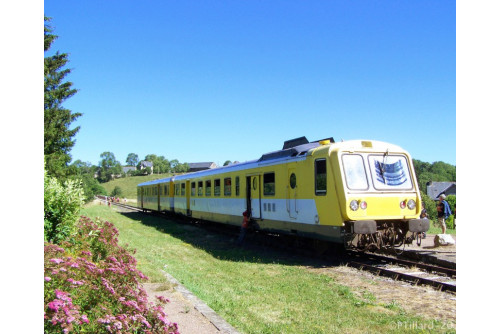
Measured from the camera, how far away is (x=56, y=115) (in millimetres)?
25547

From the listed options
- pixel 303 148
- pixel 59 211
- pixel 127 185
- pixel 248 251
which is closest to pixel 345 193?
pixel 303 148

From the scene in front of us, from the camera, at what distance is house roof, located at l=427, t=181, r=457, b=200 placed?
256ft

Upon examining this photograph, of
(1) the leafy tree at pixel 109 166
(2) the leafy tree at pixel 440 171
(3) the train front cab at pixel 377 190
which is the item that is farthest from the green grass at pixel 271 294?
(1) the leafy tree at pixel 109 166

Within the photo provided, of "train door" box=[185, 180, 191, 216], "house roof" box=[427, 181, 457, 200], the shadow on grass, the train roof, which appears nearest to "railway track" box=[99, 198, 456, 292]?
the shadow on grass

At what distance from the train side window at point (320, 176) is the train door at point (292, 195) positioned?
3.42 ft

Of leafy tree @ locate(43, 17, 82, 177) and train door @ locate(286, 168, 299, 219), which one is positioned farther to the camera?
leafy tree @ locate(43, 17, 82, 177)

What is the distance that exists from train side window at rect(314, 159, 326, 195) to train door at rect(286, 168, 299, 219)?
1042mm

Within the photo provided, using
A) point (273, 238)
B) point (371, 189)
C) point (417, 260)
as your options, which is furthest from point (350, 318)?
point (273, 238)

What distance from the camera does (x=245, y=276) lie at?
30.7 ft

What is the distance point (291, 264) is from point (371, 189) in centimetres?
281

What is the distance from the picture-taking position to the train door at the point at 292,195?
11.4 m

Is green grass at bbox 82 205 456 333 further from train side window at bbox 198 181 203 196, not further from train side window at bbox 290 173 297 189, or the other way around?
train side window at bbox 198 181 203 196
